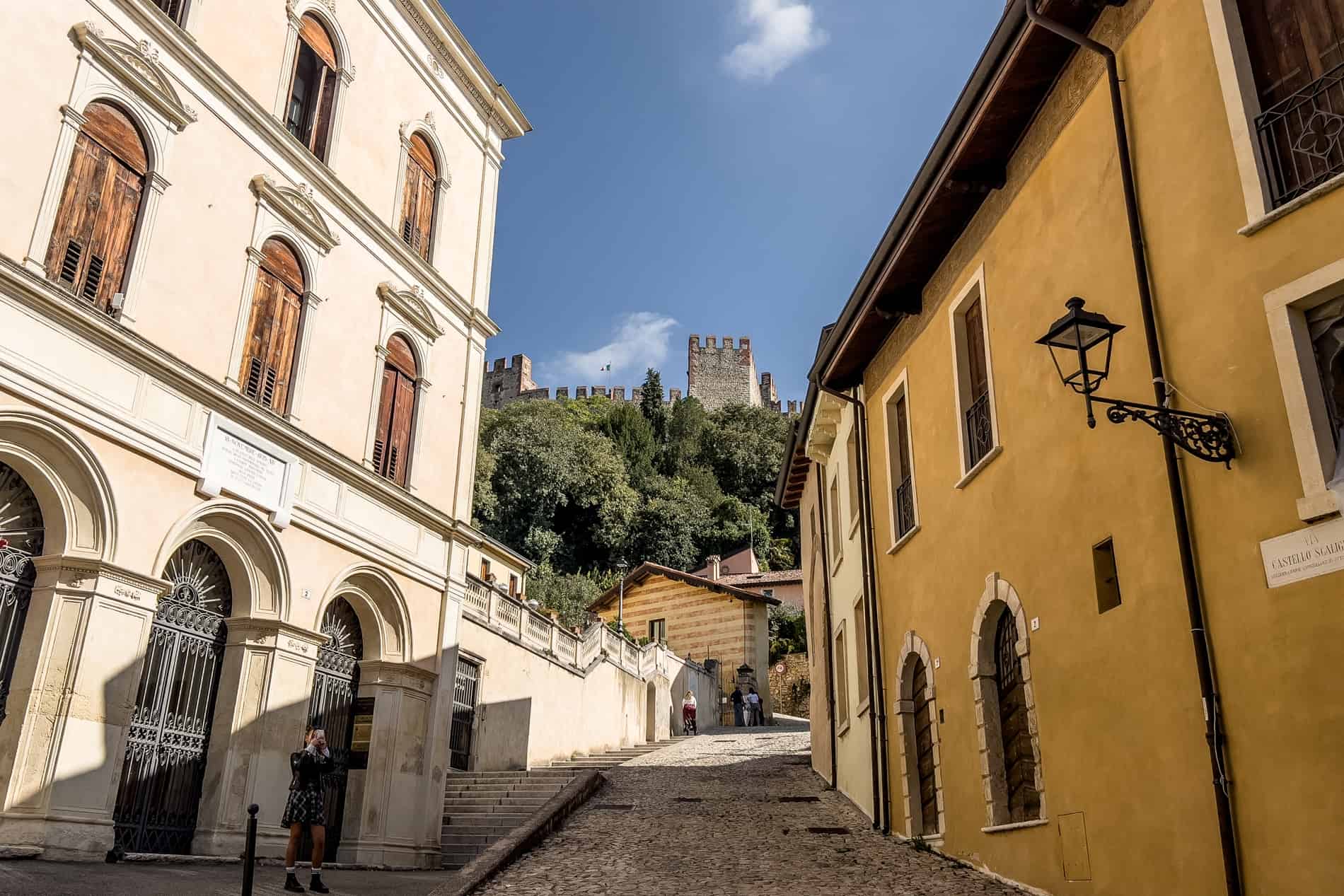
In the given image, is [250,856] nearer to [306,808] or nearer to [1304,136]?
[306,808]

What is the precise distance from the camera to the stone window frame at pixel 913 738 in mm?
11273

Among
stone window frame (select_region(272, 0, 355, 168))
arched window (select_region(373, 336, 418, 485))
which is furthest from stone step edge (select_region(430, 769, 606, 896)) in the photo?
stone window frame (select_region(272, 0, 355, 168))

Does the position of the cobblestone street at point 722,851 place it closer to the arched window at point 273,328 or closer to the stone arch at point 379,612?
the stone arch at point 379,612

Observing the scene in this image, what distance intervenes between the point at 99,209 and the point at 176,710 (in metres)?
5.58

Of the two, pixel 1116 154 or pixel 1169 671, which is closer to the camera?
pixel 1169 671

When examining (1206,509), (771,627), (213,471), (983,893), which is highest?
(771,627)

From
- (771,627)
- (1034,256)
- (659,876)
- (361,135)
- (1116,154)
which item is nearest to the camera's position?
(1116,154)

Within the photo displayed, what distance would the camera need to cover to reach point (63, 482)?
1048 cm

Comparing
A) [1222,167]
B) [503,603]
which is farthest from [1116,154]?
[503,603]

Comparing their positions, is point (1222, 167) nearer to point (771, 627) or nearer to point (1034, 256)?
point (1034, 256)

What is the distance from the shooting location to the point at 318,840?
33.1 ft

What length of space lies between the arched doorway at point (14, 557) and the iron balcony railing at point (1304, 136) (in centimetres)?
1086

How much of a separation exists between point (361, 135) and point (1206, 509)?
536 inches

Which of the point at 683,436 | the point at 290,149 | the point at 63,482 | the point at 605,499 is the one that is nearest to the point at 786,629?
the point at 605,499
